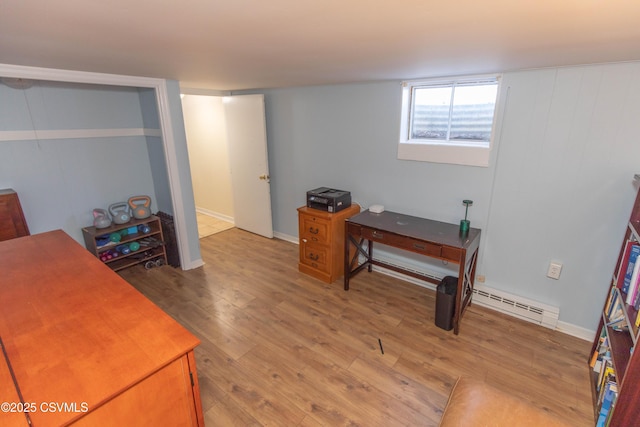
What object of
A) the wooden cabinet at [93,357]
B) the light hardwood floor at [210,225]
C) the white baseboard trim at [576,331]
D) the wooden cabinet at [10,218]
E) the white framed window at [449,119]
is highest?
the white framed window at [449,119]

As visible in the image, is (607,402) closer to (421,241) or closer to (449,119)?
(421,241)

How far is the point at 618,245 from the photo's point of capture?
220cm

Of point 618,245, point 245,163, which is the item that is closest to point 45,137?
point 245,163

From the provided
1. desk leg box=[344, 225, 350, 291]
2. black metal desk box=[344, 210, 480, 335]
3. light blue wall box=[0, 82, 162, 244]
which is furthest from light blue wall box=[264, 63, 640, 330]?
light blue wall box=[0, 82, 162, 244]

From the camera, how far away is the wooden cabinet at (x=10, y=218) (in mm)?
2574

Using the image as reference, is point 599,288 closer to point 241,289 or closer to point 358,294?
point 358,294

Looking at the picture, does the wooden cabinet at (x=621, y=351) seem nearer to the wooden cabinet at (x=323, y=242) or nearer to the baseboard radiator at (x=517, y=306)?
the baseboard radiator at (x=517, y=306)

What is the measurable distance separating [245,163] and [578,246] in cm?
373

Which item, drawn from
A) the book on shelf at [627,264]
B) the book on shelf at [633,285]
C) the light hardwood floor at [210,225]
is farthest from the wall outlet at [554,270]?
the light hardwood floor at [210,225]

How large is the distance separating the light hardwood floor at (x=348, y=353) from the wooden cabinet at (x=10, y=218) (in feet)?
3.60

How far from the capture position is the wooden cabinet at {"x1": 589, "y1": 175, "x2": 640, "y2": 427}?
1352 mm

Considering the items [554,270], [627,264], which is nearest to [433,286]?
[554,270]

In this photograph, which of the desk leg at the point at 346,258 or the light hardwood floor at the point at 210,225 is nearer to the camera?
the desk leg at the point at 346,258

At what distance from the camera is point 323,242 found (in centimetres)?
325
